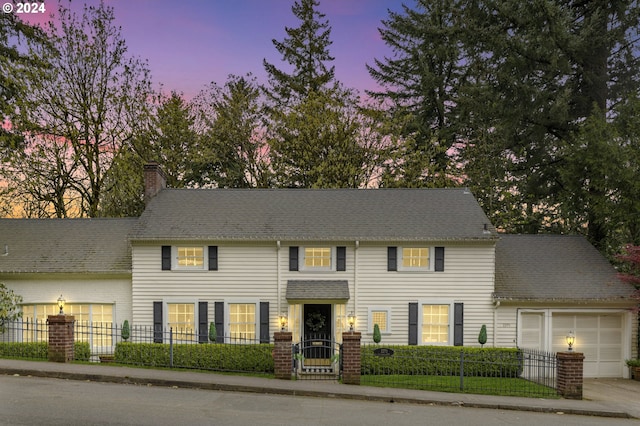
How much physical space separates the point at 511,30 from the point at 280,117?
51.0 ft

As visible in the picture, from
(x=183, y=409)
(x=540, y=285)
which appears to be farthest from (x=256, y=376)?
(x=540, y=285)

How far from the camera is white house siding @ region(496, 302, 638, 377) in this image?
18.9 m

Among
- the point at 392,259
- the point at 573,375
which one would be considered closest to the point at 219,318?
the point at 392,259

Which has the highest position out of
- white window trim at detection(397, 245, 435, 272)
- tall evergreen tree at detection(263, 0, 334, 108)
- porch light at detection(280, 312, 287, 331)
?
tall evergreen tree at detection(263, 0, 334, 108)

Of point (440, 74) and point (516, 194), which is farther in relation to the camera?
point (440, 74)

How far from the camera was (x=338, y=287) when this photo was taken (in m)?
18.7

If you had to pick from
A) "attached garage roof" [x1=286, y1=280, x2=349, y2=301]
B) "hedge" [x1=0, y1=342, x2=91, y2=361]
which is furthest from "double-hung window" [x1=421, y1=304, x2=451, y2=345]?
"hedge" [x1=0, y1=342, x2=91, y2=361]

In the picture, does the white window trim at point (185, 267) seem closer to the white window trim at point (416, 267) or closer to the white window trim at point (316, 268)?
the white window trim at point (316, 268)

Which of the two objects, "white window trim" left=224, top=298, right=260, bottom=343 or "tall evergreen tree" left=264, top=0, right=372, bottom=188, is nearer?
"white window trim" left=224, top=298, right=260, bottom=343

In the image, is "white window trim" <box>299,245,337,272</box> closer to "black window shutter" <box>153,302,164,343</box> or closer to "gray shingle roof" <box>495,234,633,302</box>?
"black window shutter" <box>153,302,164,343</box>

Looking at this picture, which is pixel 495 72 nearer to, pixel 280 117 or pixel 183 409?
pixel 280 117

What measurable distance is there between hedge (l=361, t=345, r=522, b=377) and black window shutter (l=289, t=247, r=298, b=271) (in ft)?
14.0

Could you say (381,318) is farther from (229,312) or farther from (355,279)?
(229,312)

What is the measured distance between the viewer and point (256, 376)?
15.0 m
